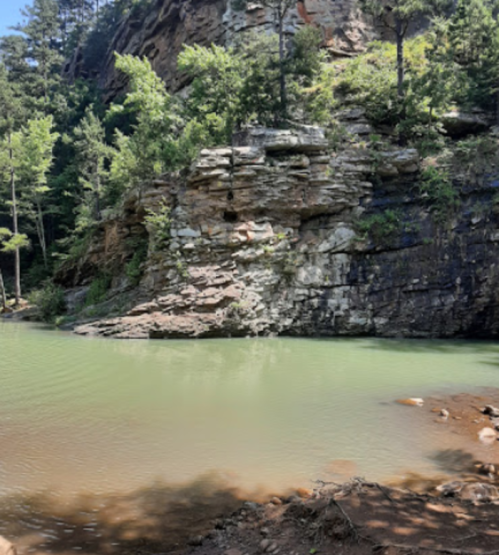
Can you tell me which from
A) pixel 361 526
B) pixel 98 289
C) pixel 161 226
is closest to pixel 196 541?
pixel 361 526

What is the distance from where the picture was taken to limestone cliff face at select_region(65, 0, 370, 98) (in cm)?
2953

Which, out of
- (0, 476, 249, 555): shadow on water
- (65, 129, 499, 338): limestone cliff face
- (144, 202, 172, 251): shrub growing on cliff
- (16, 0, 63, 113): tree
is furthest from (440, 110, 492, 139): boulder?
(16, 0, 63, 113): tree

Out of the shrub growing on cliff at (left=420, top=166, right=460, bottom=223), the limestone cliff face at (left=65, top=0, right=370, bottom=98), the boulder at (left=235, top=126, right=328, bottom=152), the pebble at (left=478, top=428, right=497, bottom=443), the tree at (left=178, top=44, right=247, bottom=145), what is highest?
the limestone cliff face at (left=65, top=0, right=370, bottom=98)

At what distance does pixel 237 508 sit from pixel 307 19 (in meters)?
32.4

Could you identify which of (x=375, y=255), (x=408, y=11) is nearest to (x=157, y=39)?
(x=408, y=11)

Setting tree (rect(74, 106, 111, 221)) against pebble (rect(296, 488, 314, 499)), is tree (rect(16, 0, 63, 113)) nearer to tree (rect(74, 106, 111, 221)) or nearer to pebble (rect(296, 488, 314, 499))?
tree (rect(74, 106, 111, 221))

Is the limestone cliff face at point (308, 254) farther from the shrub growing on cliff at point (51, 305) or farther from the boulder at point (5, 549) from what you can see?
the boulder at point (5, 549)

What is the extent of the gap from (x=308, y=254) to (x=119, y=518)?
49.8ft

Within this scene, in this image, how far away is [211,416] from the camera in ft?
22.2

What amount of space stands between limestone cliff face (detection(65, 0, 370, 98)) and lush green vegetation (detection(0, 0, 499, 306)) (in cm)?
239

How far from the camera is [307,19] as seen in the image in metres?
29.7

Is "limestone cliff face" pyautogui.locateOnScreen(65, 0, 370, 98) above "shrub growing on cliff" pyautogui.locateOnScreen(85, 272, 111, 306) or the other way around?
above

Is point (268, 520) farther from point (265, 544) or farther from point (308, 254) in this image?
point (308, 254)

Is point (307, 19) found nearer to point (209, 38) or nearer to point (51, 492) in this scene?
point (209, 38)
